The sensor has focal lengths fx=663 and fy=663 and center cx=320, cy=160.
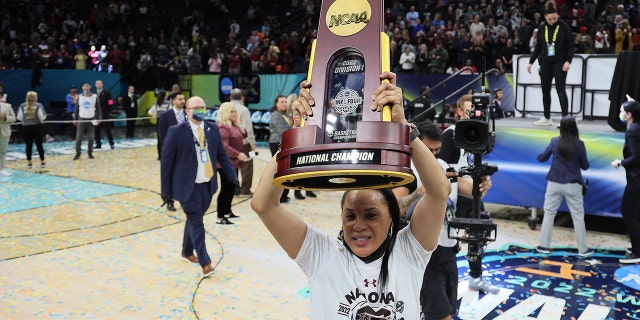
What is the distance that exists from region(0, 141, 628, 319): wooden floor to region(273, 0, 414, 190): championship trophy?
374cm

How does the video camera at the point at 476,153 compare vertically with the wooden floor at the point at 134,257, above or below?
above

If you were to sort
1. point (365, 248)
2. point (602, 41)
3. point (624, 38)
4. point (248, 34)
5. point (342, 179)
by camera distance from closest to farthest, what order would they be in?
point (342, 179)
point (365, 248)
point (624, 38)
point (602, 41)
point (248, 34)

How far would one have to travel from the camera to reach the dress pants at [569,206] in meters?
7.98

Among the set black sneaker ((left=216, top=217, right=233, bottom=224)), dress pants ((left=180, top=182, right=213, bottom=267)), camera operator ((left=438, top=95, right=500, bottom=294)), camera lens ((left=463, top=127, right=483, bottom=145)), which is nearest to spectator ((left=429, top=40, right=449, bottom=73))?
black sneaker ((left=216, top=217, right=233, bottom=224))

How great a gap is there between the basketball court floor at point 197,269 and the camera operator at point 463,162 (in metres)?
0.12

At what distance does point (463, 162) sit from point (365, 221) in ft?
11.8

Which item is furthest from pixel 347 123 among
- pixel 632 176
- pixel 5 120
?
pixel 5 120

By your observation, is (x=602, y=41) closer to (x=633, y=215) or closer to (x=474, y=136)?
(x=633, y=215)

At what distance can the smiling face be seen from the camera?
2.54 metres

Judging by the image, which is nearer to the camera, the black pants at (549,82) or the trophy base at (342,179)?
the trophy base at (342,179)

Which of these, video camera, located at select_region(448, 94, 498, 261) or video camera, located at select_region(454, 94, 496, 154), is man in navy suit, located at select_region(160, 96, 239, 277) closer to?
video camera, located at select_region(448, 94, 498, 261)

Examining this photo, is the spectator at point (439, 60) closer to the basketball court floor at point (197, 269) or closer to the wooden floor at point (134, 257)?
the wooden floor at point (134, 257)

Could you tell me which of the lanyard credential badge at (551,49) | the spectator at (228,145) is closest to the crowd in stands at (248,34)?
the lanyard credential badge at (551,49)

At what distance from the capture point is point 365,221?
Answer: 255 cm
